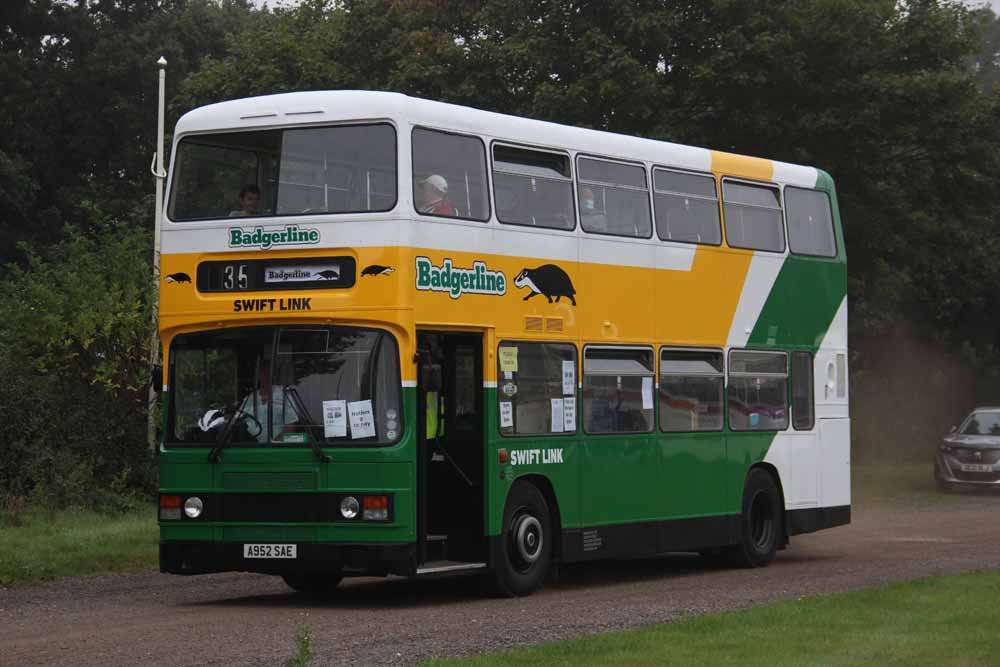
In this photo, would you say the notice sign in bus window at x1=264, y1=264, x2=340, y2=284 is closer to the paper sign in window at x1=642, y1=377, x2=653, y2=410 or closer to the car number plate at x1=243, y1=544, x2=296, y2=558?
the car number plate at x1=243, y1=544, x2=296, y2=558

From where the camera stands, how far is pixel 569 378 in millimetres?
17406

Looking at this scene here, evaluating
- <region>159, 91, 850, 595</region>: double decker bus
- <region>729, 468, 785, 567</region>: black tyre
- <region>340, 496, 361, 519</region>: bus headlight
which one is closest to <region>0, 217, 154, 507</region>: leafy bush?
<region>159, 91, 850, 595</region>: double decker bus

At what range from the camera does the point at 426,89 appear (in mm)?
34688

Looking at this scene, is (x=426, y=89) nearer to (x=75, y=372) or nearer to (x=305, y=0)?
(x=305, y=0)

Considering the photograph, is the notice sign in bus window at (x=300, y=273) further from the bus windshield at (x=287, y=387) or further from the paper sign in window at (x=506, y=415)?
the paper sign in window at (x=506, y=415)

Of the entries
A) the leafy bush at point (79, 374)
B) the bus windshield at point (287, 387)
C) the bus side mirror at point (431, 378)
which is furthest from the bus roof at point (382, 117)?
the leafy bush at point (79, 374)

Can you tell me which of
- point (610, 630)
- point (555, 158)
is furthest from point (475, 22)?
point (610, 630)

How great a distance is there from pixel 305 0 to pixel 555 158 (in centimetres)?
2577

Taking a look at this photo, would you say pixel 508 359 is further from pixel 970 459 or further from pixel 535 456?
pixel 970 459

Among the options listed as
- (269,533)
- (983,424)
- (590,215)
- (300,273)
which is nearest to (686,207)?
(590,215)

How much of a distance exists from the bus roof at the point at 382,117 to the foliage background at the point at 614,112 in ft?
27.1

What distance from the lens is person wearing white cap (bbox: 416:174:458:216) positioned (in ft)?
50.5

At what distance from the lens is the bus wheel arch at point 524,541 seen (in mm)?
16188

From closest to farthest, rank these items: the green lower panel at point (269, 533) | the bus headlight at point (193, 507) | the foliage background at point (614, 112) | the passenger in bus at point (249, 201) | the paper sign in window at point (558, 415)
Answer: the green lower panel at point (269, 533)
the bus headlight at point (193, 507)
the passenger in bus at point (249, 201)
the paper sign in window at point (558, 415)
the foliage background at point (614, 112)
